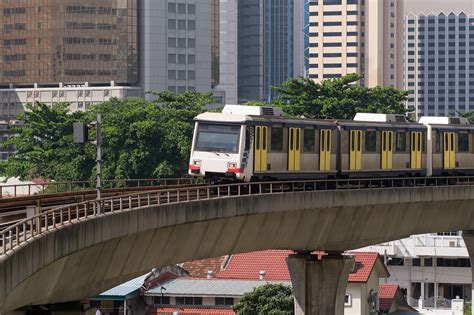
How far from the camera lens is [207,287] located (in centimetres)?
9412

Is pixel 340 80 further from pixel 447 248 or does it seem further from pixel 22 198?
pixel 22 198

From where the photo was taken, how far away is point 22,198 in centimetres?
4984

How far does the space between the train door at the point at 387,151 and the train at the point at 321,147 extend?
1.9 inches

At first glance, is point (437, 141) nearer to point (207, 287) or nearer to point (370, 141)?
point (370, 141)

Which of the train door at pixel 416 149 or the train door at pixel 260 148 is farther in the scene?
the train door at pixel 416 149

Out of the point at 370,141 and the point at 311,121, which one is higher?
the point at 311,121

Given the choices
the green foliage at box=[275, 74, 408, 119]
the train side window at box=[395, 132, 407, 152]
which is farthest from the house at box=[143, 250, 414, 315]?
the green foliage at box=[275, 74, 408, 119]

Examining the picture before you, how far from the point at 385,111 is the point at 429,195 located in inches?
3427

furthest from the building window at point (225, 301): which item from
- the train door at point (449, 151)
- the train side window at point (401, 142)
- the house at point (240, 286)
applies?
the train side window at point (401, 142)

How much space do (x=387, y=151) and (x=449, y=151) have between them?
642 centimetres

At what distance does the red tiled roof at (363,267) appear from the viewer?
310 feet

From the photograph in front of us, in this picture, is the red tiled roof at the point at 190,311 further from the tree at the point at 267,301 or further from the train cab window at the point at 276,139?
the train cab window at the point at 276,139

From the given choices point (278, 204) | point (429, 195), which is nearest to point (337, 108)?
point (429, 195)

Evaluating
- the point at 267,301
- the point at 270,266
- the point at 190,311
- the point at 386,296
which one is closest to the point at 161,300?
the point at 190,311
